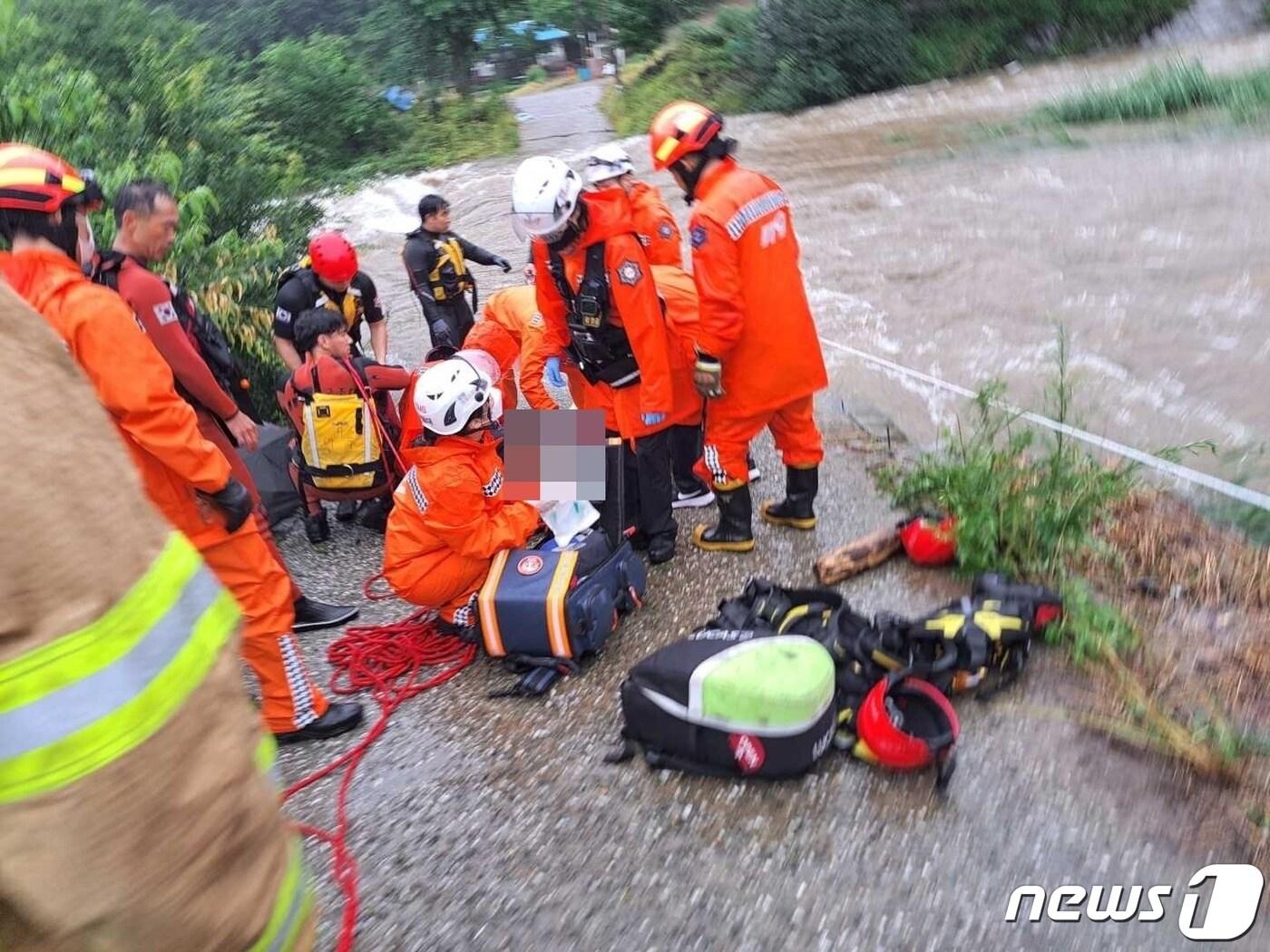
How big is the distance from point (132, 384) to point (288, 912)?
1.86 meters

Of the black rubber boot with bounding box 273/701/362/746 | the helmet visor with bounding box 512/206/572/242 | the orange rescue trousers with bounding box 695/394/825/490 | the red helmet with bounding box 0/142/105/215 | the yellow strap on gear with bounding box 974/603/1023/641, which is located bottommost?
the black rubber boot with bounding box 273/701/362/746

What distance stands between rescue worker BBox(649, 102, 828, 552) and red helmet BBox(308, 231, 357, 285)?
2036mm

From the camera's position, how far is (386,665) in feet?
12.5

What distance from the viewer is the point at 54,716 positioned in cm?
98

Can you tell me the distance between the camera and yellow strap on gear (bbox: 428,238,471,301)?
6285 mm

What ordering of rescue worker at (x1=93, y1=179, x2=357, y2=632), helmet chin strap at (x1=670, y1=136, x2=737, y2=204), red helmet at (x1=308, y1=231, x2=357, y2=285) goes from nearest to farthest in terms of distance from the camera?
rescue worker at (x1=93, y1=179, x2=357, y2=632) → helmet chin strap at (x1=670, y1=136, x2=737, y2=204) → red helmet at (x1=308, y1=231, x2=357, y2=285)

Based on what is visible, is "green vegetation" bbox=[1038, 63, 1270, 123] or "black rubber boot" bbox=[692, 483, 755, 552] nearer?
"black rubber boot" bbox=[692, 483, 755, 552]

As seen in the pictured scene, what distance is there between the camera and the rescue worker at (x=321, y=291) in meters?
5.02

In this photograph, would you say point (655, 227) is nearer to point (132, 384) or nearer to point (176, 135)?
point (132, 384)

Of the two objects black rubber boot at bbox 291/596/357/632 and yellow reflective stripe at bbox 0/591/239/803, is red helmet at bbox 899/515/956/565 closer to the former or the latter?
black rubber boot at bbox 291/596/357/632

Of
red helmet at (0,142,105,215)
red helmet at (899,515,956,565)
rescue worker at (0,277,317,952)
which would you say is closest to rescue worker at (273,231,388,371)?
red helmet at (0,142,105,215)

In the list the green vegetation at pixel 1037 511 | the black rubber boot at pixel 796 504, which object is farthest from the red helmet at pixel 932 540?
the black rubber boot at pixel 796 504

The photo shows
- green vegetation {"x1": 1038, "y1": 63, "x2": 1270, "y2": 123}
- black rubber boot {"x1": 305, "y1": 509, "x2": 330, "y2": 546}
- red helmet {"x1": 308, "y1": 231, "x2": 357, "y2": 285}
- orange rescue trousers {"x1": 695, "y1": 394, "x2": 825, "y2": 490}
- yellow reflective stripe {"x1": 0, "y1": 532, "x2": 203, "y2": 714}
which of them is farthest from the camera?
green vegetation {"x1": 1038, "y1": 63, "x2": 1270, "y2": 123}

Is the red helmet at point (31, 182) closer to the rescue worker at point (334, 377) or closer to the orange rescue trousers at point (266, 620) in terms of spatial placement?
the orange rescue trousers at point (266, 620)
